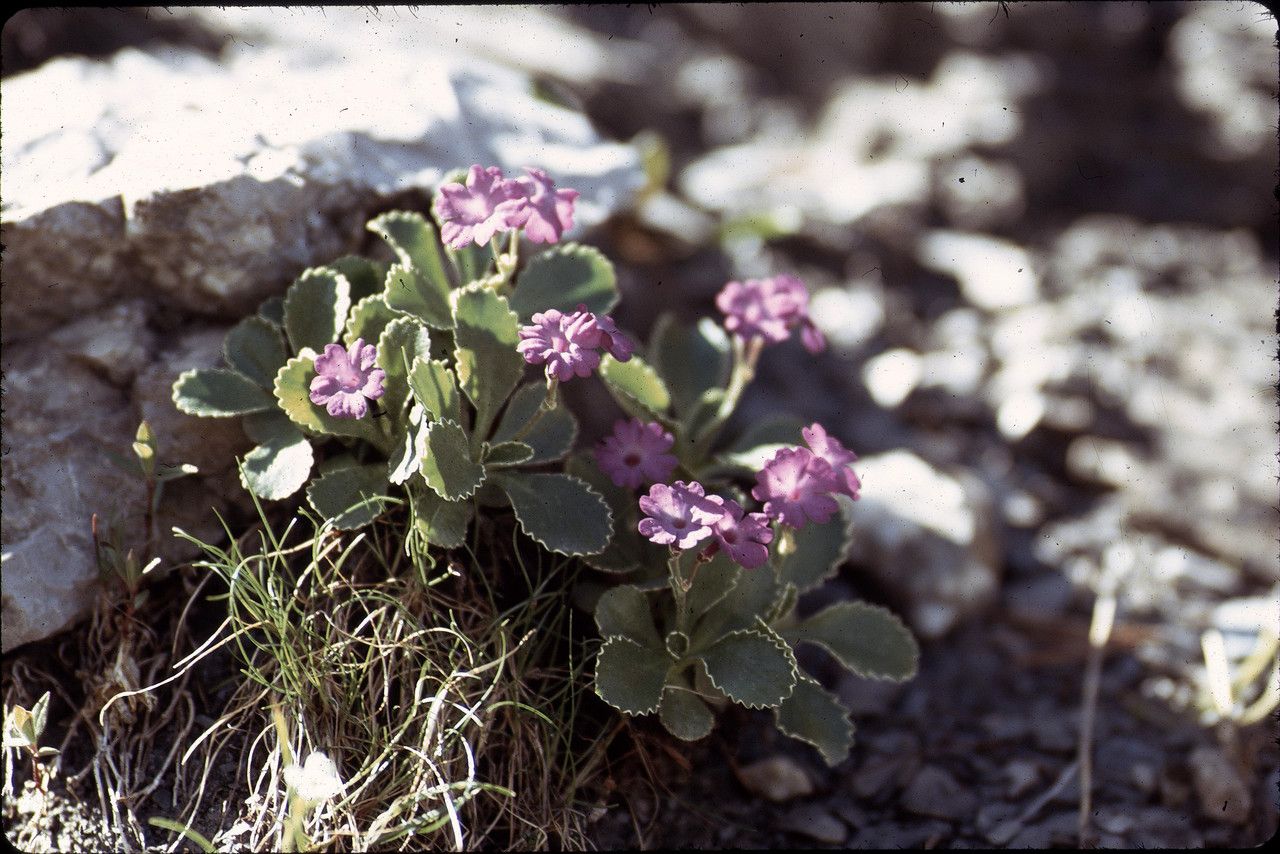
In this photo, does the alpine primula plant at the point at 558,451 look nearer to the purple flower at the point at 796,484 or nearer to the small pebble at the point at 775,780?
the purple flower at the point at 796,484

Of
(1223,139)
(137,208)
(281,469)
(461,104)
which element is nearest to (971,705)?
(281,469)

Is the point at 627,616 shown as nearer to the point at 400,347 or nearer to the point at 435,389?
the point at 435,389

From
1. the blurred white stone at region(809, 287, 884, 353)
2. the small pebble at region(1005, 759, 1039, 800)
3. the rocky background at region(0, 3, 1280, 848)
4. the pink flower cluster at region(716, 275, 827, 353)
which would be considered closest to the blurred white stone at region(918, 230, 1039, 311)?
the rocky background at region(0, 3, 1280, 848)

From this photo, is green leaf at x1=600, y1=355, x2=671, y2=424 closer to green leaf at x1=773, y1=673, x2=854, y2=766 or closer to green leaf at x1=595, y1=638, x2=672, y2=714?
green leaf at x1=595, y1=638, x2=672, y2=714

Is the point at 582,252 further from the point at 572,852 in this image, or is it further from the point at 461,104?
the point at 572,852

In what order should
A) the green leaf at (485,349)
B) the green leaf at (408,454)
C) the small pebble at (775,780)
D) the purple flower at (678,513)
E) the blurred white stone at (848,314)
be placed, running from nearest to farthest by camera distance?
the purple flower at (678,513) < the green leaf at (408,454) < the green leaf at (485,349) < the small pebble at (775,780) < the blurred white stone at (848,314)

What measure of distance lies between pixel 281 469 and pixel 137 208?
→ 26.0 inches

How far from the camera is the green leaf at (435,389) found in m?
1.98

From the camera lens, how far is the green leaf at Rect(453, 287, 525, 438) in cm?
210

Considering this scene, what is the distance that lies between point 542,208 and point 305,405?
0.58 metres

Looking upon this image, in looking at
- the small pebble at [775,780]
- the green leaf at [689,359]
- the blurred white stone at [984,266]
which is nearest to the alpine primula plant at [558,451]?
the green leaf at [689,359]

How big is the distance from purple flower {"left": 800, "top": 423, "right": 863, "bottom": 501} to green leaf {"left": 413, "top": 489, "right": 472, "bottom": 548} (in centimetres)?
66

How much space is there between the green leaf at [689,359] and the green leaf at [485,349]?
0.48m

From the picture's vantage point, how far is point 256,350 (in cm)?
224
